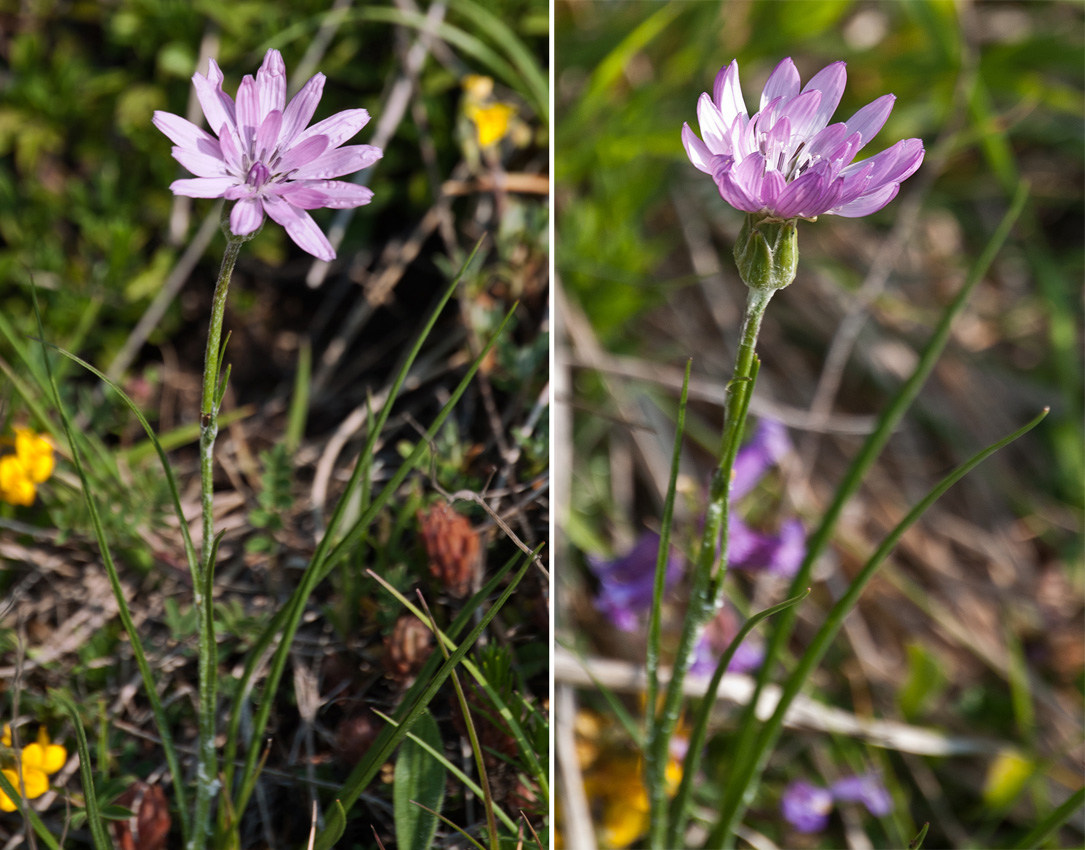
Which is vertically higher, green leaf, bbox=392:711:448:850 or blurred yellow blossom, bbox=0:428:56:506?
blurred yellow blossom, bbox=0:428:56:506

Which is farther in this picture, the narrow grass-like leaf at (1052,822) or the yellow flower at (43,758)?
the yellow flower at (43,758)

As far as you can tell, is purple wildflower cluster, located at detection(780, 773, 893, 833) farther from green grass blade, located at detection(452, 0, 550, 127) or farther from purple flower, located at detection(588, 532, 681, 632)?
green grass blade, located at detection(452, 0, 550, 127)

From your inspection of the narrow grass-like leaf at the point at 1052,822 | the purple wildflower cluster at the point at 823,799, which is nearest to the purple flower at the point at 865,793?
the purple wildflower cluster at the point at 823,799

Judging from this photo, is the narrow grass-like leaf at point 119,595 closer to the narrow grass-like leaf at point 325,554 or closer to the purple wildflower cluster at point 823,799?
the narrow grass-like leaf at point 325,554

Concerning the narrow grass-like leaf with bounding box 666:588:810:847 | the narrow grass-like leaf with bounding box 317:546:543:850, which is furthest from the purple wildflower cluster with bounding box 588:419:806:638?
the narrow grass-like leaf with bounding box 317:546:543:850

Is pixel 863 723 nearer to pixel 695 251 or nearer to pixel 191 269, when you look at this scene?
pixel 695 251


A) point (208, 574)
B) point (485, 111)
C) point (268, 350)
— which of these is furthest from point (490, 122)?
point (208, 574)

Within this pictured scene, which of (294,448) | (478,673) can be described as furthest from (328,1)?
(478,673)
